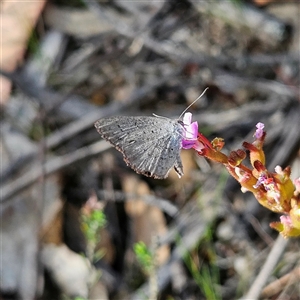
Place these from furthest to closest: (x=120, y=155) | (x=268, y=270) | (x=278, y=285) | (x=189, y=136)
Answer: (x=120, y=155)
(x=278, y=285)
(x=268, y=270)
(x=189, y=136)

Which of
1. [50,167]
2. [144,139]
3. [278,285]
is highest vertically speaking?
[144,139]

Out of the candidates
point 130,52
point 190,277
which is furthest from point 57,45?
point 190,277

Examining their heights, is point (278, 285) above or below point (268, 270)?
below

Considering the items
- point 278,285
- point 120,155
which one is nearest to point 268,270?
point 278,285

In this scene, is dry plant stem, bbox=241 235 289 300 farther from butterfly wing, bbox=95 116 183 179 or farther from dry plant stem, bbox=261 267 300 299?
butterfly wing, bbox=95 116 183 179

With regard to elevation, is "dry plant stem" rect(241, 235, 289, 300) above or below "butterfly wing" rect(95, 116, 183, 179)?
below

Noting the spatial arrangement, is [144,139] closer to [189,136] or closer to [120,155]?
[189,136]

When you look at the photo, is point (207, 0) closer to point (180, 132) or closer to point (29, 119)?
point (29, 119)

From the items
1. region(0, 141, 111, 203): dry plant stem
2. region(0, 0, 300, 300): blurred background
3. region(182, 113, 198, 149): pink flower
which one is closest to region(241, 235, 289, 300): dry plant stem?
region(0, 0, 300, 300): blurred background

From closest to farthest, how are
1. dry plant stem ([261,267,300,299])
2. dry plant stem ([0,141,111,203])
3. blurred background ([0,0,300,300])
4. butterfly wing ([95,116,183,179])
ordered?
1. butterfly wing ([95,116,183,179])
2. dry plant stem ([261,267,300,299])
3. blurred background ([0,0,300,300])
4. dry plant stem ([0,141,111,203])
